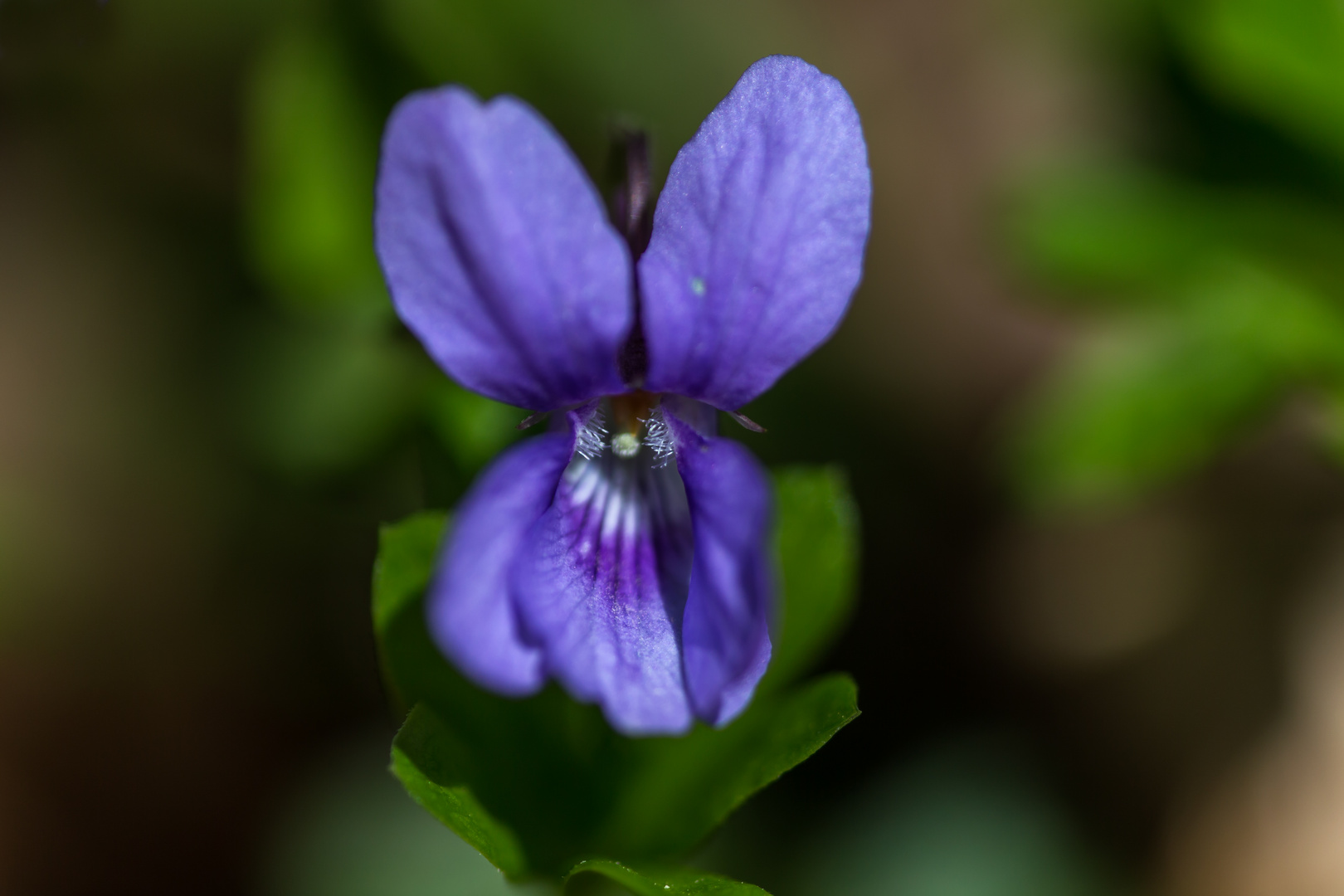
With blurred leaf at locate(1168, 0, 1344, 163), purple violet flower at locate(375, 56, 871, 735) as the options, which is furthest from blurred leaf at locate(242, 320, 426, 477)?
blurred leaf at locate(1168, 0, 1344, 163)

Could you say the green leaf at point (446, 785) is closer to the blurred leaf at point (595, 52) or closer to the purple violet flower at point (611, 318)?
the purple violet flower at point (611, 318)

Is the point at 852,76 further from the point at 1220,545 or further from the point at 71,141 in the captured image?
the point at 71,141

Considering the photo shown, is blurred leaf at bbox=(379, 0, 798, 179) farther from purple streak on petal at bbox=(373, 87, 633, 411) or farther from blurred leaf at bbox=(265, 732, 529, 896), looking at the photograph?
purple streak on petal at bbox=(373, 87, 633, 411)

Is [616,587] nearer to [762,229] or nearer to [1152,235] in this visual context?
[762,229]

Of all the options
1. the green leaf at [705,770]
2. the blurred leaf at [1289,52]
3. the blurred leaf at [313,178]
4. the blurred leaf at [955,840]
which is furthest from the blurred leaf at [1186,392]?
the blurred leaf at [313,178]

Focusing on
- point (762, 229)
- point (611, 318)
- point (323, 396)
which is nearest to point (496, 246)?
point (611, 318)

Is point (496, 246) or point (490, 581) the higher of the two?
point (496, 246)
